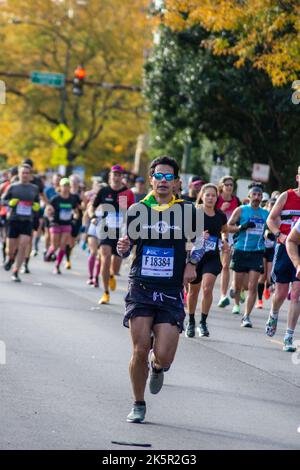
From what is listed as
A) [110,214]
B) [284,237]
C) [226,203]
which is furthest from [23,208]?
[284,237]

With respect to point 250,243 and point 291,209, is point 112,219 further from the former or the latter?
point 291,209

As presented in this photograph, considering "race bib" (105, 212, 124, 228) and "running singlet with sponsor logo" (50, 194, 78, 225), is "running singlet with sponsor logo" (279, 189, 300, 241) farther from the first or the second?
"running singlet with sponsor logo" (50, 194, 78, 225)

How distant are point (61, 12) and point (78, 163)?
8.92m

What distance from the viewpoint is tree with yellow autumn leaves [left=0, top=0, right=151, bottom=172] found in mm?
57438

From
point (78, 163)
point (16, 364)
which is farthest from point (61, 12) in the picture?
point (16, 364)

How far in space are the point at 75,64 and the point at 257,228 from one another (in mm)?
43153

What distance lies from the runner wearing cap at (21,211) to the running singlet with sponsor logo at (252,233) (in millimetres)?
5323

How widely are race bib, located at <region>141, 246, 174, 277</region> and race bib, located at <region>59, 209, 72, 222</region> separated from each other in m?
14.7

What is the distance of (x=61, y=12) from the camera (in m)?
57.8

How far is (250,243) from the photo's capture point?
16344 millimetres

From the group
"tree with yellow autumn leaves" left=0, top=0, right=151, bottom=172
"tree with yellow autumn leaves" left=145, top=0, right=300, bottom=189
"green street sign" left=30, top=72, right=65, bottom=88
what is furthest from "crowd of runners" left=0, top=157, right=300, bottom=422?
"tree with yellow autumn leaves" left=0, top=0, right=151, bottom=172

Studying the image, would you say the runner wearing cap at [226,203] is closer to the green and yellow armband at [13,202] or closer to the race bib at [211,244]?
the race bib at [211,244]
